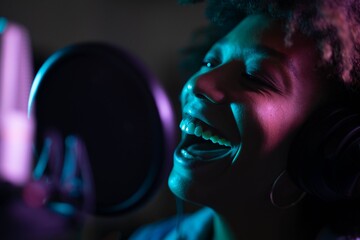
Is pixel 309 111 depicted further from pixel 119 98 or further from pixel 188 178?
pixel 119 98

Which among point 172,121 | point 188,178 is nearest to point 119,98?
point 172,121

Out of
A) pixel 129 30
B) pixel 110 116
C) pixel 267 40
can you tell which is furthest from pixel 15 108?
pixel 129 30

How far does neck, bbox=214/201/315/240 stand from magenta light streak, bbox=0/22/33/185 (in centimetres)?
42

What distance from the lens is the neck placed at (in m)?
0.86

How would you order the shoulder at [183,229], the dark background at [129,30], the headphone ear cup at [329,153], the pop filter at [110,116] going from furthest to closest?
the dark background at [129,30] → the shoulder at [183,229] → the headphone ear cup at [329,153] → the pop filter at [110,116]

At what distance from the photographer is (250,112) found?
766 mm

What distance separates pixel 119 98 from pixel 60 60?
0.37ft

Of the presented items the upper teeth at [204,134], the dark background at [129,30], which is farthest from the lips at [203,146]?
the dark background at [129,30]

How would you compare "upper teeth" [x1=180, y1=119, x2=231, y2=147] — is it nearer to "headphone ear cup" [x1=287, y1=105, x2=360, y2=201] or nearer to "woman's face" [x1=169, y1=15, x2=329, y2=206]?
"woman's face" [x1=169, y1=15, x2=329, y2=206]

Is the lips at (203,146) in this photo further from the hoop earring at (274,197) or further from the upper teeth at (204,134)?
the hoop earring at (274,197)

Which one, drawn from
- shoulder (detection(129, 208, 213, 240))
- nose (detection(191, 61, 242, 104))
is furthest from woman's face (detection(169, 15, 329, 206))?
shoulder (detection(129, 208, 213, 240))

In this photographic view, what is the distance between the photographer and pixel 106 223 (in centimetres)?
142

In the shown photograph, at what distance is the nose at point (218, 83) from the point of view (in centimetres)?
78

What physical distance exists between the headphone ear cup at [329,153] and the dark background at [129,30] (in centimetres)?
58
